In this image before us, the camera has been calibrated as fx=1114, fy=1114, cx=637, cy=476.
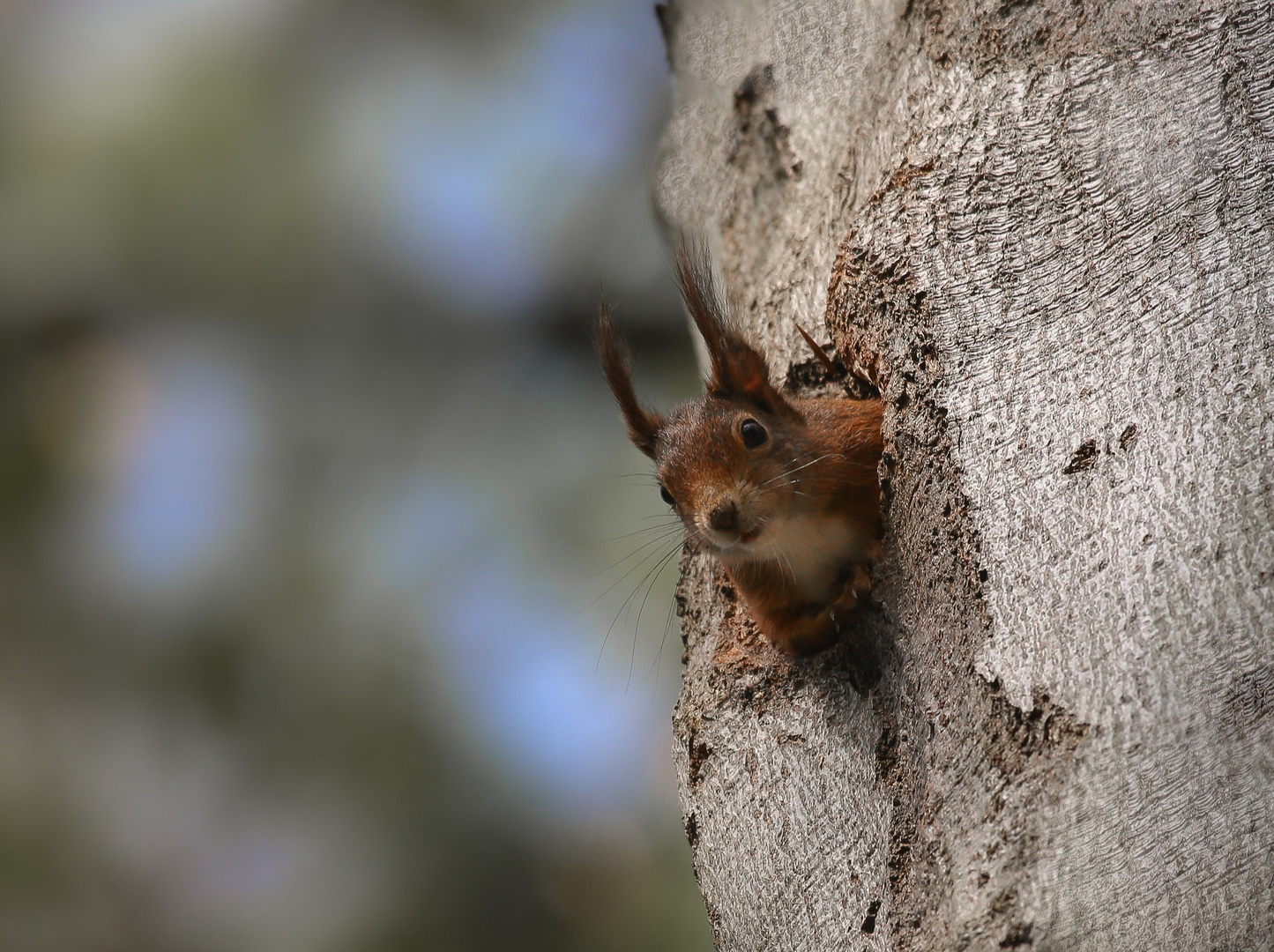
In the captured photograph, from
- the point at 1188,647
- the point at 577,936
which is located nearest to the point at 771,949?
the point at 1188,647

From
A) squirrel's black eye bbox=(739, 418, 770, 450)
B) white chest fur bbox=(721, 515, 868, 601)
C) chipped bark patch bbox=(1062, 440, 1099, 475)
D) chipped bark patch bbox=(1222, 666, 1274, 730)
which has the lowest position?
chipped bark patch bbox=(1222, 666, 1274, 730)

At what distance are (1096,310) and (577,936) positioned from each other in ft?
9.23

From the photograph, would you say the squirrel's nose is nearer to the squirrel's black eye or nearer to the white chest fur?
the white chest fur

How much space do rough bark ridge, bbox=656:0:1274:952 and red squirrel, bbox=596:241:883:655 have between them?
0.18 m

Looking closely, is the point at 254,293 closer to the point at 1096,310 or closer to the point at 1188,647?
the point at 1096,310

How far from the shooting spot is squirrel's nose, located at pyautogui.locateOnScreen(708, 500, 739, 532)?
2092 millimetres

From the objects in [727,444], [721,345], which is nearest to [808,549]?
[727,444]

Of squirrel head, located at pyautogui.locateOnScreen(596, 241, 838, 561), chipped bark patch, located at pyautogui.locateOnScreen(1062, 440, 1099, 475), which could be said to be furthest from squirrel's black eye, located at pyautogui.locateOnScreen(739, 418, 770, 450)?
chipped bark patch, located at pyautogui.locateOnScreen(1062, 440, 1099, 475)

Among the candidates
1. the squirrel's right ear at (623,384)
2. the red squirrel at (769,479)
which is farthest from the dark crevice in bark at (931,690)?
the squirrel's right ear at (623,384)

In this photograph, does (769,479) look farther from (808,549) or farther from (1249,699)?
(1249,699)

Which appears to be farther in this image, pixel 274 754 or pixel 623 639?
pixel 274 754

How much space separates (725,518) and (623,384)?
467 millimetres

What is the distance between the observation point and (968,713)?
149cm

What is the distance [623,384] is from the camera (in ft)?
7.93
